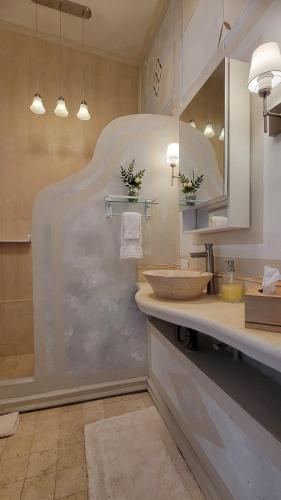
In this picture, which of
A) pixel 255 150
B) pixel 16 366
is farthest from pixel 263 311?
pixel 16 366

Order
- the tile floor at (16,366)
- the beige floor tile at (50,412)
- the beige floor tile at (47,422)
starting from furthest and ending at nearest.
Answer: the tile floor at (16,366)
the beige floor tile at (50,412)
the beige floor tile at (47,422)

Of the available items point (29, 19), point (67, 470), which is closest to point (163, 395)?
point (67, 470)

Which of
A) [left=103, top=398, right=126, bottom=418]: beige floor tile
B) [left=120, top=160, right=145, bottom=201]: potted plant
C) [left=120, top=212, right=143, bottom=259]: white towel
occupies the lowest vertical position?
[left=103, top=398, right=126, bottom=418]: beige floor tile

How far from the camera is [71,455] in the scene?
139 centimetres

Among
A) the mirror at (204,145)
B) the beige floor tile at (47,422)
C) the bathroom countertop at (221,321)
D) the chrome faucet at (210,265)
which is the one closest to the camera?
the bathroom countertop at (221,321)

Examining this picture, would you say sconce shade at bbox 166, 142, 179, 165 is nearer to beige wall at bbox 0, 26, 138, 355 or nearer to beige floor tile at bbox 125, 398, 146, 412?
beige wall at bbox 0, 26, 138, 355

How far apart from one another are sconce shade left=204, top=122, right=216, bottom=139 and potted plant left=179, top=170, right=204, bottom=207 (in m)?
0.23

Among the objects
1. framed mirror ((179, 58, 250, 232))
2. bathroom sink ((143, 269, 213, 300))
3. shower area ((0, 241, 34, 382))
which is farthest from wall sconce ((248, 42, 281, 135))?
shower area ((0, 241, 34, 382))

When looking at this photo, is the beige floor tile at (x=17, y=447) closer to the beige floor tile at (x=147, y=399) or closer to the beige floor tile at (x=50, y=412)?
the beige floor tile at (x=50, y=412)

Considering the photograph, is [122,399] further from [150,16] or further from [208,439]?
[150,16]

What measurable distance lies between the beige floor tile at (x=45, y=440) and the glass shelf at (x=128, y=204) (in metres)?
1.54

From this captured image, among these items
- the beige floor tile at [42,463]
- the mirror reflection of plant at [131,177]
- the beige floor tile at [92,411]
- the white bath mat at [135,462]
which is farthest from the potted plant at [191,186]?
the beige floor tile at [42,463]

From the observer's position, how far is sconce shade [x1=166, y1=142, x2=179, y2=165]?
6.28 ft

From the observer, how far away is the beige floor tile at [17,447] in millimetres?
1408
